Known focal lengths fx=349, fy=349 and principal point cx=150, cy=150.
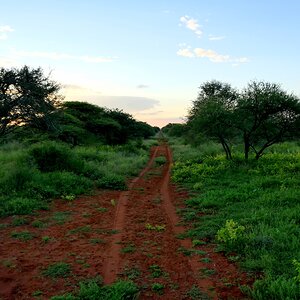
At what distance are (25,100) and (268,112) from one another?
1250cm

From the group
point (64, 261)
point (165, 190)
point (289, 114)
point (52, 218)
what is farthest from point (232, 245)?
point (289, 114)

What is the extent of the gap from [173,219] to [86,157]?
12.3m

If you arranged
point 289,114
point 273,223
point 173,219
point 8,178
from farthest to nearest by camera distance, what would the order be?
point 289,114, point 8,178, point 173,219, point 273,223

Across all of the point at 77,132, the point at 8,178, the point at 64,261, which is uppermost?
the point at 77,132

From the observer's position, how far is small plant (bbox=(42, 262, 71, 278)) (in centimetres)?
594

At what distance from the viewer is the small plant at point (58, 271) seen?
594 centimetres

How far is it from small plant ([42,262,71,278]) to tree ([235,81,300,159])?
596 inches

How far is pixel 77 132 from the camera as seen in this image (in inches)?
1098

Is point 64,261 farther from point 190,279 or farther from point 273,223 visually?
point 273,223

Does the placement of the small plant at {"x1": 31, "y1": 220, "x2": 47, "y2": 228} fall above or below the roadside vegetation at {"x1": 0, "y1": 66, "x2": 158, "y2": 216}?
below

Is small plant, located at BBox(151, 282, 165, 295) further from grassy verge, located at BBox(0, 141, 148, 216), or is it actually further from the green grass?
grassy verge, located at BBox(0, 141, 148, 216)

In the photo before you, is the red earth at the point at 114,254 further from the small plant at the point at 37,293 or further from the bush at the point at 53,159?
the bush at the point at 53,159

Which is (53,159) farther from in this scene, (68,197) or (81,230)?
(81,230)

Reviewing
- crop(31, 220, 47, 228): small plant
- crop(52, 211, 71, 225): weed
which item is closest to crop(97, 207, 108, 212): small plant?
crop(52, 211, 71, 225): weed
